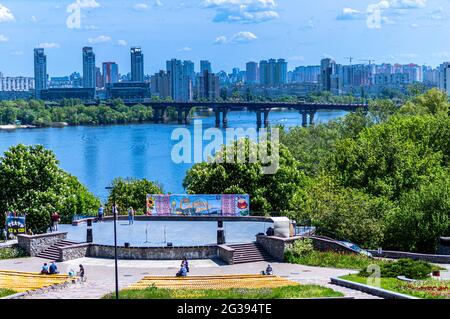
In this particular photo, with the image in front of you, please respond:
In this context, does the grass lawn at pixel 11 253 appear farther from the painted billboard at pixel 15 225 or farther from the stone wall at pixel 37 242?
the painted billboard at pixel 15 225

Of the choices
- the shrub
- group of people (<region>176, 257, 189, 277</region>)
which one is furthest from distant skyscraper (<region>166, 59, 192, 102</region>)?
group of people (<region>176, 257, 189, 277</region>)

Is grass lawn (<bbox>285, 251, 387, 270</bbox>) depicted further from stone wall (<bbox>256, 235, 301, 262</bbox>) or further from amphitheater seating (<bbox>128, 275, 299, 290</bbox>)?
amphitheater seating (<bbox>128, 275, 299, 290</bbox>)

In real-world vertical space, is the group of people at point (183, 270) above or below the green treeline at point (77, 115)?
below

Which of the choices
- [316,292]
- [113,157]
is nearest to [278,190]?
[316,292]

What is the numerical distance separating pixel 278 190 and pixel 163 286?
15.2m

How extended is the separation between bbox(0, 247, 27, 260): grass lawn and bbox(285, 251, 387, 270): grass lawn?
28.1 feet

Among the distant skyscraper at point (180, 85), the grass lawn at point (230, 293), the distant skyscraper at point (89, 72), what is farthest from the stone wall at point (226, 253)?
the distant skyscraper at point (180, 85)

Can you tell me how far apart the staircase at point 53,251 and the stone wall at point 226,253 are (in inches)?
188

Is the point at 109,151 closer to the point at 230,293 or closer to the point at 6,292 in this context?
the point at 6,292

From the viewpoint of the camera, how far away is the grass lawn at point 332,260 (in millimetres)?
23531

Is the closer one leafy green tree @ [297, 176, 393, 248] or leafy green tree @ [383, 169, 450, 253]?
leafy green tree @ [383, 169, 450, 253]

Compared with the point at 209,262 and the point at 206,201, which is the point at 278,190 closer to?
the point at 206,201

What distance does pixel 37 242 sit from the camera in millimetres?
26516

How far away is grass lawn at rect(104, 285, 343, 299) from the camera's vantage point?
17731 mm
